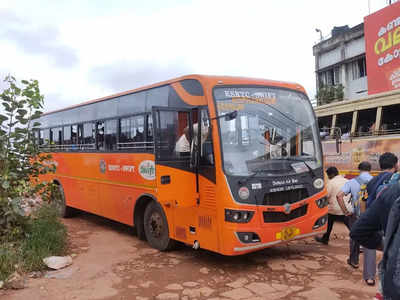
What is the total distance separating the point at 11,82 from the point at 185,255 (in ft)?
13.7

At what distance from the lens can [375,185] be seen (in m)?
3.62

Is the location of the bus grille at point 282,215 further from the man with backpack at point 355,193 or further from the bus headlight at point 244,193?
the man with backpack at point 355,193

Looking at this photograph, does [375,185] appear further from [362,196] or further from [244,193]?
[244,193]

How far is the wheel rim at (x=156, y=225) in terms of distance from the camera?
270 inches

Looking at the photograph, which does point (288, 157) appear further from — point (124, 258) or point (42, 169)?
point (42, 169)

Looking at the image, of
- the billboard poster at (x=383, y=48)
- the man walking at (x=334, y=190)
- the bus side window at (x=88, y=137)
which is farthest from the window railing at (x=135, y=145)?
the billboard poster at (x=383, y=48)

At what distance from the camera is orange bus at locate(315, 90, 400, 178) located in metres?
8.09

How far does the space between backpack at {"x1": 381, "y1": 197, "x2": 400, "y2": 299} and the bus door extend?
411cm

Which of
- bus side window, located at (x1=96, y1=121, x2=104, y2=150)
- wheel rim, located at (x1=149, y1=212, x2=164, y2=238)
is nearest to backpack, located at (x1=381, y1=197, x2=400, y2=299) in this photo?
wheel rim, located at (x1=149, y1=212, x2=164, y2=238)

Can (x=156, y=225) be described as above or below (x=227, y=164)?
below

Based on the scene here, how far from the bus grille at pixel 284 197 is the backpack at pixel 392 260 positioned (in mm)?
3654

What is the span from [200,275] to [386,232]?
4.00 m

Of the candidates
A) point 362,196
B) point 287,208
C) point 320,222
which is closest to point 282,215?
point 287,208

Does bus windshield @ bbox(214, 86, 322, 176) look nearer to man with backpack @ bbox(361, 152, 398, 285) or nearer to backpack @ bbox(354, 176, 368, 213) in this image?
backpack @ bbox(354, 176, 368, 213)
